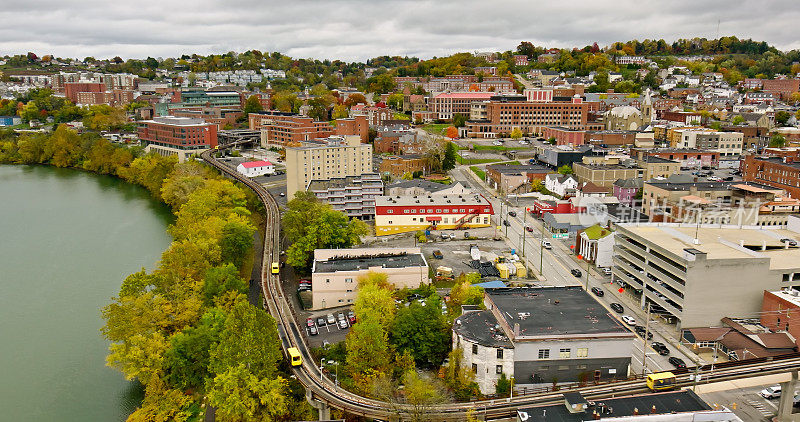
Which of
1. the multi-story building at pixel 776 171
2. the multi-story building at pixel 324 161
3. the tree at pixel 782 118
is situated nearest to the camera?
the multi-story building at pixel 776 171

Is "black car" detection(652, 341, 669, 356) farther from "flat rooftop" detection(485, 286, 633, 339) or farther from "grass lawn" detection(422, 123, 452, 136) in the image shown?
"grass lawn" detection(422, 123, 452, 136)

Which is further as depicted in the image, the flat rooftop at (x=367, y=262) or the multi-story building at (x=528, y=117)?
the multi-story building at (x=528, y=117)

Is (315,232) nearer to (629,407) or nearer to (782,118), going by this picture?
(629,407)

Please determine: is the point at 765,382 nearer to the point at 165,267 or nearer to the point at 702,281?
the point at 702,281

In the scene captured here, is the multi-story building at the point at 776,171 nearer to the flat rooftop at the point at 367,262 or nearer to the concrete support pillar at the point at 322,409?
Result: the flat rooftop at the point at 367,262

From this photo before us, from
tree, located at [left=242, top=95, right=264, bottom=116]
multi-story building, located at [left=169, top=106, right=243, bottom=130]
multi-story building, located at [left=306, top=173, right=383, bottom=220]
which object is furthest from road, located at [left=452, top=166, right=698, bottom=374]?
tree, located at [left=242, top=95, right=264, bottom=116]

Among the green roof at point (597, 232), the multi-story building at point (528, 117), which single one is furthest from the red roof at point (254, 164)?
the green roof at point (597, 232)
